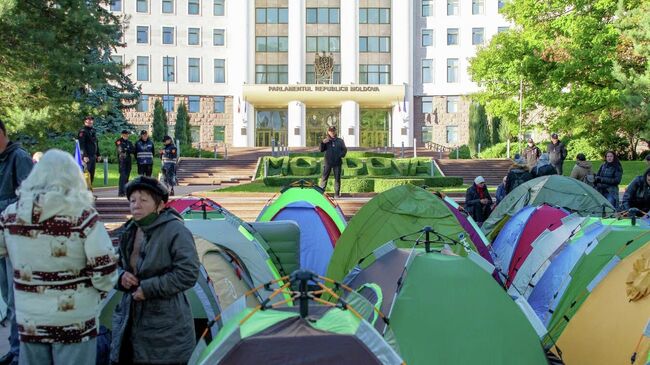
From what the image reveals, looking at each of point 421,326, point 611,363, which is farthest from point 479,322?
point 611,363

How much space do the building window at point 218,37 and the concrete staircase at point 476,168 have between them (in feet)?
86.5

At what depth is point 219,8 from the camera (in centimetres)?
5566

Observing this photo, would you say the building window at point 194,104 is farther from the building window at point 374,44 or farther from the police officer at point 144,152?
the police officer at point 144,152

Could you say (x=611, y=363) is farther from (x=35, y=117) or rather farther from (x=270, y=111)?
(x=270, y=111)

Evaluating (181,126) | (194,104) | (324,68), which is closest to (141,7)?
(194,104)

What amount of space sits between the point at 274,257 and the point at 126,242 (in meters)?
4.00

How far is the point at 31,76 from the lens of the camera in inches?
831

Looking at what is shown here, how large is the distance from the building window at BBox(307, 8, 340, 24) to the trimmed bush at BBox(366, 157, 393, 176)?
85.8 feet

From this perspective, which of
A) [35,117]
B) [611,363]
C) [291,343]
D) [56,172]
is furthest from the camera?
[35,117]

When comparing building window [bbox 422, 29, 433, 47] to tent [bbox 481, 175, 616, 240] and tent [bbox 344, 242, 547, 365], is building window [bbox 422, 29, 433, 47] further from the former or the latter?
tent [bbox 344, 242, 547, 365]

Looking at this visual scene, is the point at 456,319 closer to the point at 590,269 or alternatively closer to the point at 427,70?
the point at 590,269

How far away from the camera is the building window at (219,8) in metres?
55.6

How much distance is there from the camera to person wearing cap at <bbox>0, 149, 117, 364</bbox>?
4035mm

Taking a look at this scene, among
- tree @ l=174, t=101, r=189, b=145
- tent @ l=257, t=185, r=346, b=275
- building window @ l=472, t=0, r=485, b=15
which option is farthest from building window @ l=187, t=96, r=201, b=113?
tent @ l=257, t=185, r=346, b=275
